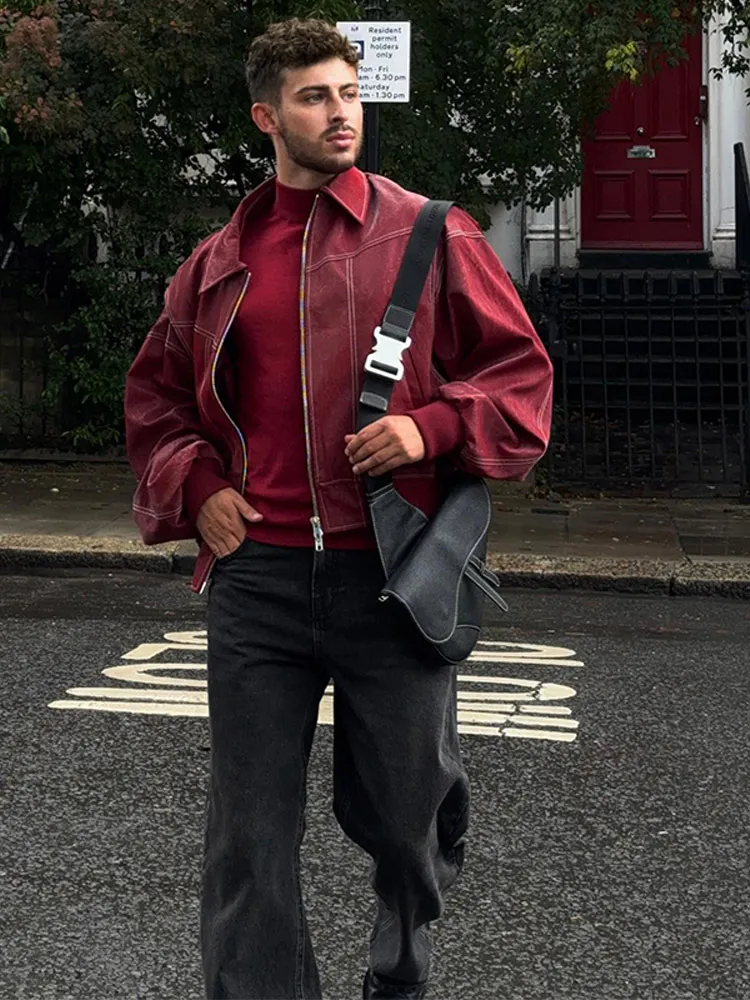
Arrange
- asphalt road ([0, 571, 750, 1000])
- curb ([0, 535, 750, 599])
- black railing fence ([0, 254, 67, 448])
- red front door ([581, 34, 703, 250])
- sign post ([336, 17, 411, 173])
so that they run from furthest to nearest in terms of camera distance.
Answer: red front door ([581, 34, 703, 250])
black railing fence ([0, 254, 67, 448])
sign post ([336, 17, 411, 173])
curb ([0, 535, 750, 599])
asphalt road ([0, 571, 750, 1000])

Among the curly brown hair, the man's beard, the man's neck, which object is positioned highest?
the curly brown hair

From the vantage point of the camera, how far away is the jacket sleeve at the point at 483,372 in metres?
3.19

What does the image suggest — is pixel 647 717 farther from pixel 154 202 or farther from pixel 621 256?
pixel 621 256

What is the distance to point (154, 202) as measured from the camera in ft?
43.3

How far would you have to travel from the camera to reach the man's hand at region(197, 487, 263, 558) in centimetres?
325

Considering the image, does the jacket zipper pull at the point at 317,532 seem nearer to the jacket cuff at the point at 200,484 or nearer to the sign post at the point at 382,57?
the jacket cuff at the point at 200,484

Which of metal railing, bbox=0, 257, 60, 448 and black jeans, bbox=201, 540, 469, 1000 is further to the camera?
metal railing, bbox=0, 257, 60, 448

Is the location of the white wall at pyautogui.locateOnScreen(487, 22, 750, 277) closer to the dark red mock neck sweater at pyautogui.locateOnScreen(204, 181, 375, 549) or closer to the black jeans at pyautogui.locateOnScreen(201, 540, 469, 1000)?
the dark red mock neck sweater at pyautogui.locateOnScreen(204, 181, 375, 549)

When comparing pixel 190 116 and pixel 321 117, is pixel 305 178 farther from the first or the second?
pixel 190 116

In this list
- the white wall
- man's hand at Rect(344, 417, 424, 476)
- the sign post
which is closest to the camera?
man's hand at Rect(344, 417, 424, 476)

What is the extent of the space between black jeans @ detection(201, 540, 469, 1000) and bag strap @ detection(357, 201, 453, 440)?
0.26 m

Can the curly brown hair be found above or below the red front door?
below

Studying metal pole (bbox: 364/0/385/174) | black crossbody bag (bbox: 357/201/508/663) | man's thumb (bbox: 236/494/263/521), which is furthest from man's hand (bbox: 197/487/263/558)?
metal pole (bbox: 364/0/385/174)

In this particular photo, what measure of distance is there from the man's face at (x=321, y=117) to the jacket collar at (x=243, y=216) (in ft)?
0.14
